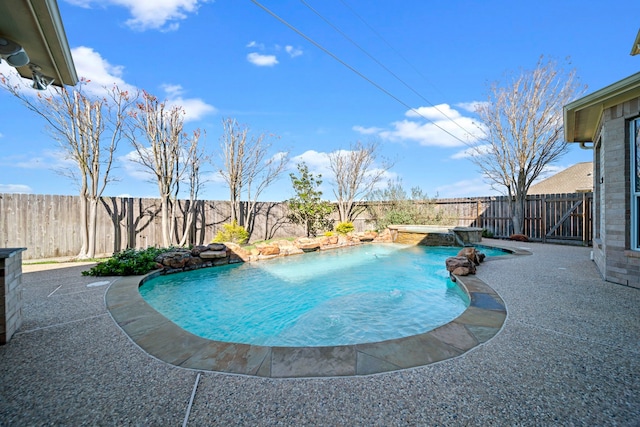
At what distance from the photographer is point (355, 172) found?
13.1 meters

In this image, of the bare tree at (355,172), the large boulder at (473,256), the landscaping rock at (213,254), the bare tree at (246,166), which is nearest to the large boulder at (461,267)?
the large boulder at (473,256)

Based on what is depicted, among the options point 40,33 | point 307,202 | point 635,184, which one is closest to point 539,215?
point 635,184

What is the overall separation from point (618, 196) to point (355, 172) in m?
9.73

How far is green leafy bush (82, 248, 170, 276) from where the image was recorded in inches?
191

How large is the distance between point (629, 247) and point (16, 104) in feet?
39.9

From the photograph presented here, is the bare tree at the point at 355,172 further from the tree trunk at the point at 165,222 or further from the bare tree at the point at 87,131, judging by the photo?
the bare tree at the point at 87,131

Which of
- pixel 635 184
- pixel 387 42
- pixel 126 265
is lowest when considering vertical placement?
pixel 126 265

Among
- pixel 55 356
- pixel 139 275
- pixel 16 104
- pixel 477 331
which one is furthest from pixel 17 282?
pixel 16 104

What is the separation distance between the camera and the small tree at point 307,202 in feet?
38.8

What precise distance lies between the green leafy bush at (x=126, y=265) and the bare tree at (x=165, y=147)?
287 centimetres

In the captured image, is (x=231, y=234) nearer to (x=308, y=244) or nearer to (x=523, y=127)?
(x=308, y=244)

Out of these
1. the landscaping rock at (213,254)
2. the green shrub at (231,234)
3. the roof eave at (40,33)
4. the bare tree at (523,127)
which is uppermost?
the bare tree at (523,127)

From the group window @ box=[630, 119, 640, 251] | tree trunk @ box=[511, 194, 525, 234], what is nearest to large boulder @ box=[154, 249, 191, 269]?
window @ box=[630, 119, 640, 251]

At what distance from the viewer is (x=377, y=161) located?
13.3m
